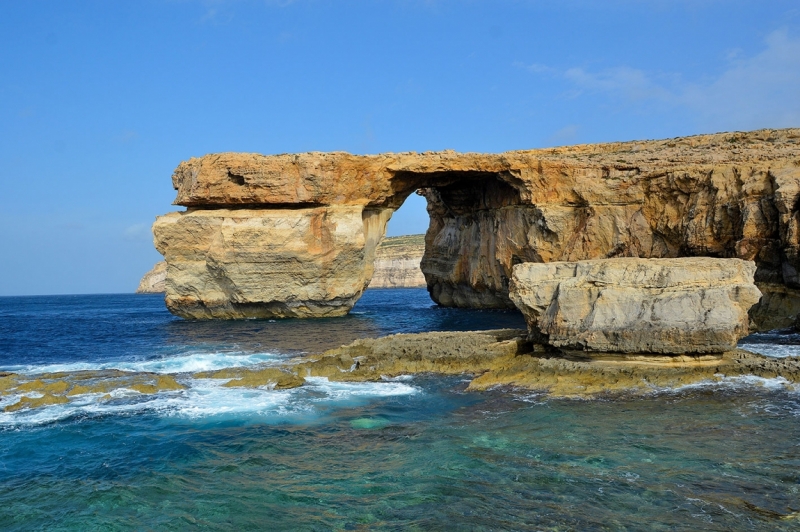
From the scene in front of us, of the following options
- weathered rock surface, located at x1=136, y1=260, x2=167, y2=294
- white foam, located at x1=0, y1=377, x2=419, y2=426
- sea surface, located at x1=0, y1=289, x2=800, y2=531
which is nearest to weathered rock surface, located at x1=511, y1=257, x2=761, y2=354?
sea surface, located at x1=0, y1=289, x2=800, y2=531

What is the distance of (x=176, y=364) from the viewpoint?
20.5m

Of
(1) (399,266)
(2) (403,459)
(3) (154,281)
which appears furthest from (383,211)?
(3) (154,281)

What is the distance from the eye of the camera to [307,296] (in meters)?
34.0

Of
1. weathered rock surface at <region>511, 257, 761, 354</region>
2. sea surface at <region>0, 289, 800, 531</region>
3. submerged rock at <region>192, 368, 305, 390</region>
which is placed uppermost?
weathered rock surface at <region>511, 257, 761, 354</region>

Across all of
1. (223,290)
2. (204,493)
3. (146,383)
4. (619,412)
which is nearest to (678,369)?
(619,412)

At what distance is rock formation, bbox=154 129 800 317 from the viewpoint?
29625 mm

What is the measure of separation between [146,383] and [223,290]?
1777 centimetres

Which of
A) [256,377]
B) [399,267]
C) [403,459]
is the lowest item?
[403,459]

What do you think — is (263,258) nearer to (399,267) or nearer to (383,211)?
(383,211)

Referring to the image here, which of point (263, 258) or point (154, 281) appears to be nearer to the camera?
point (263, 258)

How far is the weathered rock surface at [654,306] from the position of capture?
1508 cm

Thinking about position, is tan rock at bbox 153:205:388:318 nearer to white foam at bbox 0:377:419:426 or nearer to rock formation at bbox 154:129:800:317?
rock formation at bbox 154:129:800:317

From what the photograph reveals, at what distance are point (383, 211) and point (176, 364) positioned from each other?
19006 mm

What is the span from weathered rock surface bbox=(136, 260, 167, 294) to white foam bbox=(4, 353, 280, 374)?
10333cm
